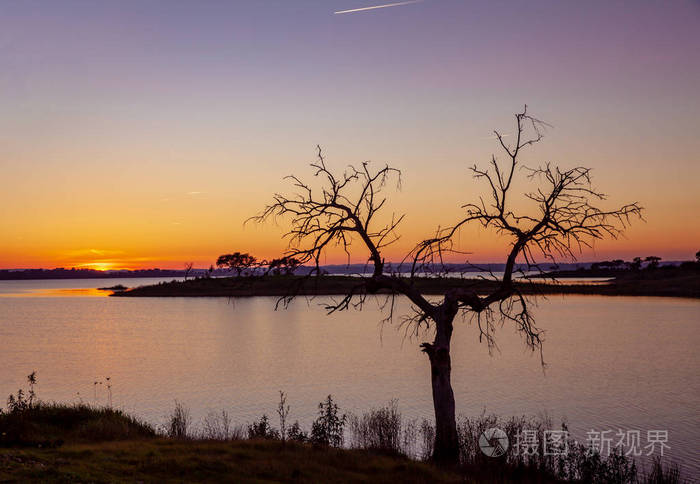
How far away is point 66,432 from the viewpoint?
18.4m

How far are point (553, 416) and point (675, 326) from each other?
4407 cm

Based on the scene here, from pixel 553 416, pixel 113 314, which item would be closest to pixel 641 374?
pixel 553 416

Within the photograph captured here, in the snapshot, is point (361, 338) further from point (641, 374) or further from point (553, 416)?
point (553, 416)

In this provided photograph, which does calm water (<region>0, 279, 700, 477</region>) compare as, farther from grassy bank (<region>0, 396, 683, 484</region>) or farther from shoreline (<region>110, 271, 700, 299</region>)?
shoreline (<region>110, 271, 700, 299</region>)

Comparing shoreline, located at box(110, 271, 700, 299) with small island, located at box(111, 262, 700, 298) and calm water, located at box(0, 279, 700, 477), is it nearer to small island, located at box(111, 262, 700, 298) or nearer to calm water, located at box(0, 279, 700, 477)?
small island, located at box(111, 262, 700, 298)

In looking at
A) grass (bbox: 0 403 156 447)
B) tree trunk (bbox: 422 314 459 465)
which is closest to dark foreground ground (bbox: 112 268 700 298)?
grass (bbox: 0 403 156 447)

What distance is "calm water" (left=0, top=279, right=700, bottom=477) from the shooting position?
28859mm

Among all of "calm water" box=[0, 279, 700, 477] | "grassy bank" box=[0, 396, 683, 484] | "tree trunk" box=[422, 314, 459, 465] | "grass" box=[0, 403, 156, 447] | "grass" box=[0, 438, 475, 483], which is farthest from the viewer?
"calm water" box=[0, 279, 700, 477]

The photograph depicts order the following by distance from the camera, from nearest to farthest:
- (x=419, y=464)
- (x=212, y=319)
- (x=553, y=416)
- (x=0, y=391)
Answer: (x=419, y=464) < (x=553, y=416) < (x=0, y=391) < (x=212, y=319)

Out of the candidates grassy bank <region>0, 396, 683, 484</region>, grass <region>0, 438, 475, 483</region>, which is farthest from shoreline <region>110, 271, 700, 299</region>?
grass <region>0, 438, 475, 483</region>

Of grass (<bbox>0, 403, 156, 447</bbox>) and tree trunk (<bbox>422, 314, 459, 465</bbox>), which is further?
grass (<bbox>0, 403, 156, 447</bbox>)

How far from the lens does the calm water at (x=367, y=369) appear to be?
2886 cm

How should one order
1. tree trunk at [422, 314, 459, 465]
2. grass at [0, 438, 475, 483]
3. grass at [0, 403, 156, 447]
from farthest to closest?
grass at [0, 403, 156, 447]
tree trunk at [422, 314, 459, 465]
grass at [0, 438, 475, 483]

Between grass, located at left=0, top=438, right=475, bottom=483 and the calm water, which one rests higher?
grass, located at left=0, top=438, right=475, bottom=483
